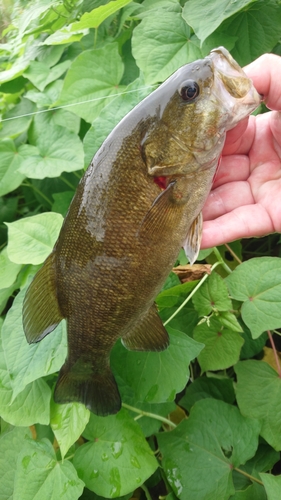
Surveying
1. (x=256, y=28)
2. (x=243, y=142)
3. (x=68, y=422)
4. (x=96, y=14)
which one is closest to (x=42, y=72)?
(x=96, y=14)

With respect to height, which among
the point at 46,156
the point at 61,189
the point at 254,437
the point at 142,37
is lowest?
the point at 254,437

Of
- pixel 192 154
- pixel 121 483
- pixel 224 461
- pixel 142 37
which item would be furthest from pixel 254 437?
pixel 142 37

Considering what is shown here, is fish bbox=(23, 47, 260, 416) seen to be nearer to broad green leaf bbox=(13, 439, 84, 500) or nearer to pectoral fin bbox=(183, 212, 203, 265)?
pectoral fin bbox=(183, 212, 203, 265)

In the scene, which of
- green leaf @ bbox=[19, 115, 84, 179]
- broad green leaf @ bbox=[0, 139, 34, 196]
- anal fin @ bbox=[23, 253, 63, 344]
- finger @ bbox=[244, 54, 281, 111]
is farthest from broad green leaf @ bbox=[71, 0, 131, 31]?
anal fin @ bbox=[23, 253, 63, 344]

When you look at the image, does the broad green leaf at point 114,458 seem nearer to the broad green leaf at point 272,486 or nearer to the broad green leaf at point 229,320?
the broad green leaf at point 272,486

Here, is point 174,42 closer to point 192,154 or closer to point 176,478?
point 192,154

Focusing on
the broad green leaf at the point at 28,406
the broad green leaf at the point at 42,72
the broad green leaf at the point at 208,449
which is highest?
the broad green leaf at the point at 42,72

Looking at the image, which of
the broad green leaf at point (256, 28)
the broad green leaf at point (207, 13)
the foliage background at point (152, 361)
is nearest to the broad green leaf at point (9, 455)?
the foliage background at point (152, 361)
